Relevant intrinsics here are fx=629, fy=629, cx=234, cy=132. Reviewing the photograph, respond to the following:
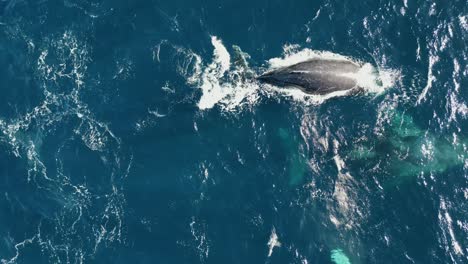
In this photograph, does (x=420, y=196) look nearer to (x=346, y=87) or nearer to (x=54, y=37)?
(x=346, y=87)

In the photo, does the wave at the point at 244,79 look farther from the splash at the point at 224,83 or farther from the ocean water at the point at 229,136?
the ocean water at the point at 229,136

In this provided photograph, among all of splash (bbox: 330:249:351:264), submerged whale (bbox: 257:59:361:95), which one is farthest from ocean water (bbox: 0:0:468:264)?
submerged whale (bbox: 257:59:361:95)

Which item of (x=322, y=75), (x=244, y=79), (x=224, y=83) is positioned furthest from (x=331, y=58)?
(x=224, y=83)

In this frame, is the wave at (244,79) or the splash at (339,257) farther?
the wave at (244,79)

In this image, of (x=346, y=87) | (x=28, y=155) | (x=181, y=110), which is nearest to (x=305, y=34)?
(x=346, y=87)

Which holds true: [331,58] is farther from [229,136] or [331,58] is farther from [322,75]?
[229,136]

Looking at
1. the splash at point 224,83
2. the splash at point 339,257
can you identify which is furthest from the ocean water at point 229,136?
the splash at point 339,257
